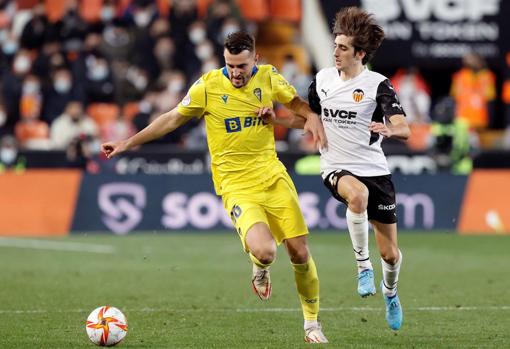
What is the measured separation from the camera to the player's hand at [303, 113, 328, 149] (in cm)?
932

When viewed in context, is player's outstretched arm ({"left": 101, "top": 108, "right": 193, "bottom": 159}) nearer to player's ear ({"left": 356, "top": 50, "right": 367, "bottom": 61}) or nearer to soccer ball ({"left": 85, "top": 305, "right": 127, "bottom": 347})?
soccer ball ({"left": 85, "top": 305, "right": 127, "bottom": 347})

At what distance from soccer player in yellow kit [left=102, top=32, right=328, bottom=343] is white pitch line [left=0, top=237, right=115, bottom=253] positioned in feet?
25.9

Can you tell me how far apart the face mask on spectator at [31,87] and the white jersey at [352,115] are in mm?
14377

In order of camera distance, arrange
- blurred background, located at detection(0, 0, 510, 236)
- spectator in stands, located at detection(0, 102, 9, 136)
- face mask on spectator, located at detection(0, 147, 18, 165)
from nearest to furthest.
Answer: blurred background, located at detection(0, 0, 510, 236) → face mask on spectator, located at detection(0, 147, 18, 165) → spectator in stands, located at detection(0, 102, 9, 136)

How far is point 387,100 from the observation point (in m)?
9.41

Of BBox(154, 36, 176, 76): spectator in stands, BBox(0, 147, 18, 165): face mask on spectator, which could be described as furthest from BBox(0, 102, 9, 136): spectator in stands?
BBox(154, 36, 176, 76): spectator in stands

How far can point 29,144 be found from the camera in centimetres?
Result: 2284

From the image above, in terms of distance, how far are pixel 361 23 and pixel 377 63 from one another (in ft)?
46.6

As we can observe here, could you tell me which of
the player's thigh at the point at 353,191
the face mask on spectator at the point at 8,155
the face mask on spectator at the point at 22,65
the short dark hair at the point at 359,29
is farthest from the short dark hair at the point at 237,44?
the face mask on spectator at the point at 22,65

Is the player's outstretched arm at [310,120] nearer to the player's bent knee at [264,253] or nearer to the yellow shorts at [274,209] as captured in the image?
the yellow shorts at [274,209]

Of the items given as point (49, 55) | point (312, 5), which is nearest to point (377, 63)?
point (312, 5)

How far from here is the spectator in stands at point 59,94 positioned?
76.4 ft

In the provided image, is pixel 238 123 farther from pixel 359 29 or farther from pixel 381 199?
pixel 381 199

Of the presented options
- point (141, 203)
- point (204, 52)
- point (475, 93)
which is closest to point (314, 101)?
point (141, 203)
